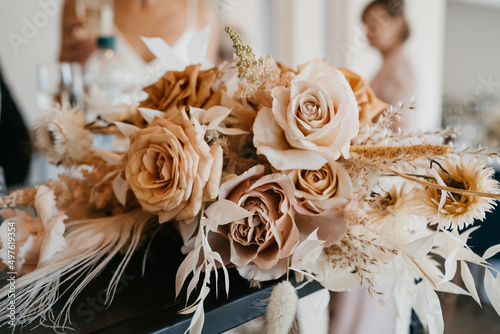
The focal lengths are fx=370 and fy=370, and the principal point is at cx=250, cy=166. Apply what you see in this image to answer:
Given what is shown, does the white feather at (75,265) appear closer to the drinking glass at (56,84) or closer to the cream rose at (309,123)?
the cream rose at (309,123)

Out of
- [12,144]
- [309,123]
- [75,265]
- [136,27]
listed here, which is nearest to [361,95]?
[309,123]

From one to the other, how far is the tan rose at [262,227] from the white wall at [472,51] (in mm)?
3406

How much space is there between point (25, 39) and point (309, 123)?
215cm

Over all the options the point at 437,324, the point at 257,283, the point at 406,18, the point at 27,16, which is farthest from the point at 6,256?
the point at 406,18

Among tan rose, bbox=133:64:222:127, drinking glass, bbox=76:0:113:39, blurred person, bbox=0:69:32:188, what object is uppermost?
drinking glass, bbox=76:0:113:39

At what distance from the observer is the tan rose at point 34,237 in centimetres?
37

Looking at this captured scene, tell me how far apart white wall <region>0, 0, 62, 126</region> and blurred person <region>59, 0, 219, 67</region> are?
0.06 m

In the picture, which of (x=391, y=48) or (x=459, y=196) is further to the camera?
(x=391, y=48)

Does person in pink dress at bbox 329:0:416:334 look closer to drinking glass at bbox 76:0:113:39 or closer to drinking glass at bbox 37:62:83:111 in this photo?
drinking glass at bbox 37:62:83:111

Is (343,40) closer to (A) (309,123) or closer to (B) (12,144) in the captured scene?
(B) (12,144)

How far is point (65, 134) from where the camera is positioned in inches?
19.6

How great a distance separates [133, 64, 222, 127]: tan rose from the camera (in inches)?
17.7

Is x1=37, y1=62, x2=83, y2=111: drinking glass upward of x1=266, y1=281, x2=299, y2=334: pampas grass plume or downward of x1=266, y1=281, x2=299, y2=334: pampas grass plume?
upward

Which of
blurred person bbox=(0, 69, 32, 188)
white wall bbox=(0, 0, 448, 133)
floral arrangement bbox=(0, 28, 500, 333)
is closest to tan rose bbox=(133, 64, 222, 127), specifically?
floral arrangement bbox=(0, 28, 500, 333)
